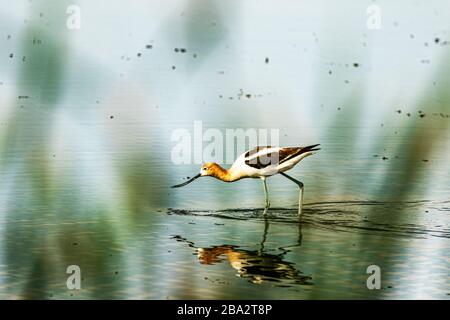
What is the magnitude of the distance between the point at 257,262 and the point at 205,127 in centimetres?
889

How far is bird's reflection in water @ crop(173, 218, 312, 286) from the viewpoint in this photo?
12.2 metres

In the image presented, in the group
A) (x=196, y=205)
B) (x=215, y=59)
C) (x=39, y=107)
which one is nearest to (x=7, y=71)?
(x=39, y=107)

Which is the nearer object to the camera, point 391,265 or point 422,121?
point 391,265

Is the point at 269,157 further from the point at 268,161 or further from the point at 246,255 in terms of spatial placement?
the point at 246,255

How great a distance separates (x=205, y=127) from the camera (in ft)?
70.9

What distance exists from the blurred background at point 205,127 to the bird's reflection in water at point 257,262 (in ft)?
0.37

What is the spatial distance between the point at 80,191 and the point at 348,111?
33.4ft

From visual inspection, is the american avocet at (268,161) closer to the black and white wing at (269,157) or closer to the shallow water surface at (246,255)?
the black and white wing at (269,157)

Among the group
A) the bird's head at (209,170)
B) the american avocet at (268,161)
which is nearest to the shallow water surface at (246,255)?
→ the american avocet at (268,161)

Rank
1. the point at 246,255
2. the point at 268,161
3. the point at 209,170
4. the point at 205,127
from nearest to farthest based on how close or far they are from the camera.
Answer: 1. the point at 246,255
2. the point at 268,161
3. the point at 209,170
4. the point at 205,127

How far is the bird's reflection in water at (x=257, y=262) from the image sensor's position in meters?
12.2

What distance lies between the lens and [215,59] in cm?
2984

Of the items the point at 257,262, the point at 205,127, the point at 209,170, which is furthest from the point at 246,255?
the point at 205,127
